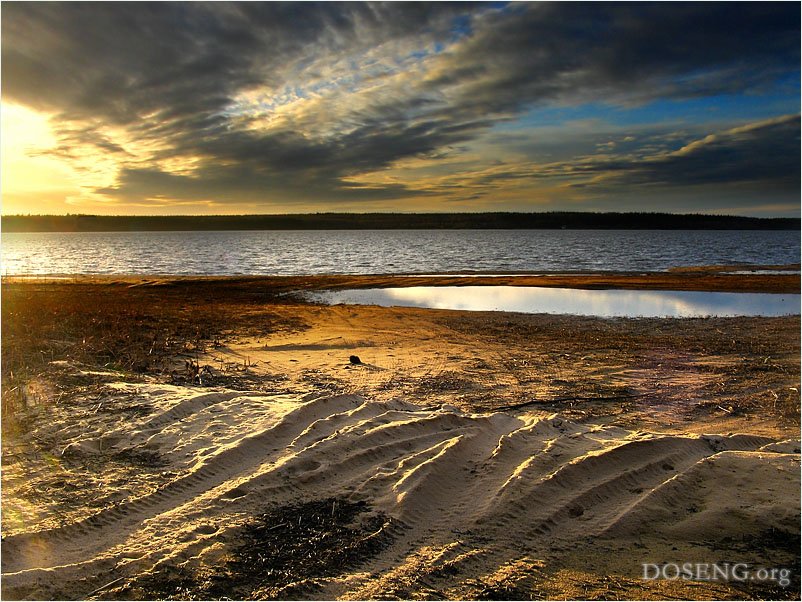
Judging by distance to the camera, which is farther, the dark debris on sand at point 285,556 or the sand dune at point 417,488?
the sand dune at point 417,488

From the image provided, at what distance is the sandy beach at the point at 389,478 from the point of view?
10.8 feet

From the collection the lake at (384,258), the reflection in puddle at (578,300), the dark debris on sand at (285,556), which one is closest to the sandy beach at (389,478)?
the dark debris on sand at (285,556)

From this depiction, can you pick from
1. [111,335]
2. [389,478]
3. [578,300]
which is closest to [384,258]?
[578,300]

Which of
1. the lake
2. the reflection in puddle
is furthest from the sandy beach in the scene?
the lake

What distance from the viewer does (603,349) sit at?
10258 mm

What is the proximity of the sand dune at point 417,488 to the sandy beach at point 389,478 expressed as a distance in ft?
0.06

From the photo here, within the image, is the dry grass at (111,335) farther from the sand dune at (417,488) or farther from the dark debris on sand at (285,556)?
the dark debris on sand at (285,556)

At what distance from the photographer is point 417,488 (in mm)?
4219

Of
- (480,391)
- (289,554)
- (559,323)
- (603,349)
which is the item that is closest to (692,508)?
(289,554)

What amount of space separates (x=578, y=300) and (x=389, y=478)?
1721cm

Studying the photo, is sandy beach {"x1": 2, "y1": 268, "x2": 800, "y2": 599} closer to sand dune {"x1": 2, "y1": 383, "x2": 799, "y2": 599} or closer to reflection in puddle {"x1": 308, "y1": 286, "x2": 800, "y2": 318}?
sand dune {"x1": 2, "y1": 383, "x2": 799, "y2": 599}

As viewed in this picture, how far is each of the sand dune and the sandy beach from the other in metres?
0.02

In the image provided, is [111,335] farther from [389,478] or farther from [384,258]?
[384,258]

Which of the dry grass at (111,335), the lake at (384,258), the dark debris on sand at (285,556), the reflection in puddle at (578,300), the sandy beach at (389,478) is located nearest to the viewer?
the dark debris on sand at (285,556)
